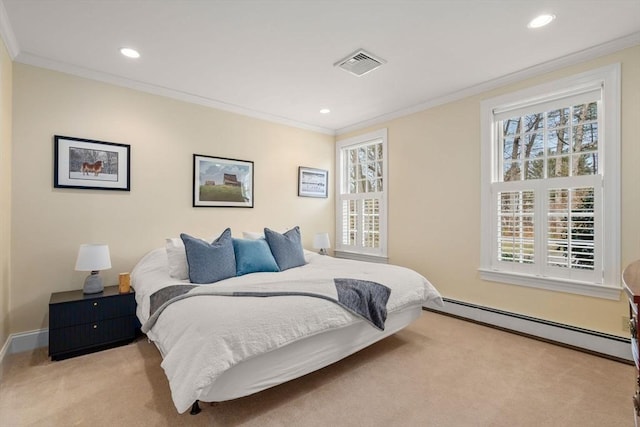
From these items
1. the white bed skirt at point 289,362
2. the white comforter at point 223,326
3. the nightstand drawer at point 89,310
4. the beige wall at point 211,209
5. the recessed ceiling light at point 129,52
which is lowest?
the white bed skirt at point 289,362

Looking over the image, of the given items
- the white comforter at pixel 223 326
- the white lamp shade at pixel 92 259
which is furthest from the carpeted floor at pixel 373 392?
the white lamp shade at pixel 92 259

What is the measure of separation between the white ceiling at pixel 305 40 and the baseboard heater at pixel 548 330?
2394 millimetres

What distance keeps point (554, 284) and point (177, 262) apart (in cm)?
347

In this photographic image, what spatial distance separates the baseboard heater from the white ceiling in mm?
2394

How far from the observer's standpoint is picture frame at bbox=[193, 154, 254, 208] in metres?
3.64

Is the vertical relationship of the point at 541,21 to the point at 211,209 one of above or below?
above

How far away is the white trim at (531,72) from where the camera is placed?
2479 mm

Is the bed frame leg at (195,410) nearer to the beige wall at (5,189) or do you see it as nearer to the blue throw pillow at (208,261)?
the blue throw pillow at (208,261)

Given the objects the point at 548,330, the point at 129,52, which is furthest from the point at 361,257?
the point at 129,52

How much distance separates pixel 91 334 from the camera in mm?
2596

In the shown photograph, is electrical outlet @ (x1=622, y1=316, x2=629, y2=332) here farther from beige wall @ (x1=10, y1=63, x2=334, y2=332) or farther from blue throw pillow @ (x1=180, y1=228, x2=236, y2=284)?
beige wall @ (x1=10, y1=63, x2=334, y2=332)

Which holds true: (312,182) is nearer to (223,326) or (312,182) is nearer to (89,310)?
(89,310)

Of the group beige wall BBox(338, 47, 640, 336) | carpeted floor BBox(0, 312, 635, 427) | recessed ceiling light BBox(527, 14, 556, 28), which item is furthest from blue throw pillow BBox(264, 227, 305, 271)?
recessed ceiling light BBox(527, 14, 556, 28)

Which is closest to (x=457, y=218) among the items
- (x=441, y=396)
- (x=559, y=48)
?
(x=559, y=48)
